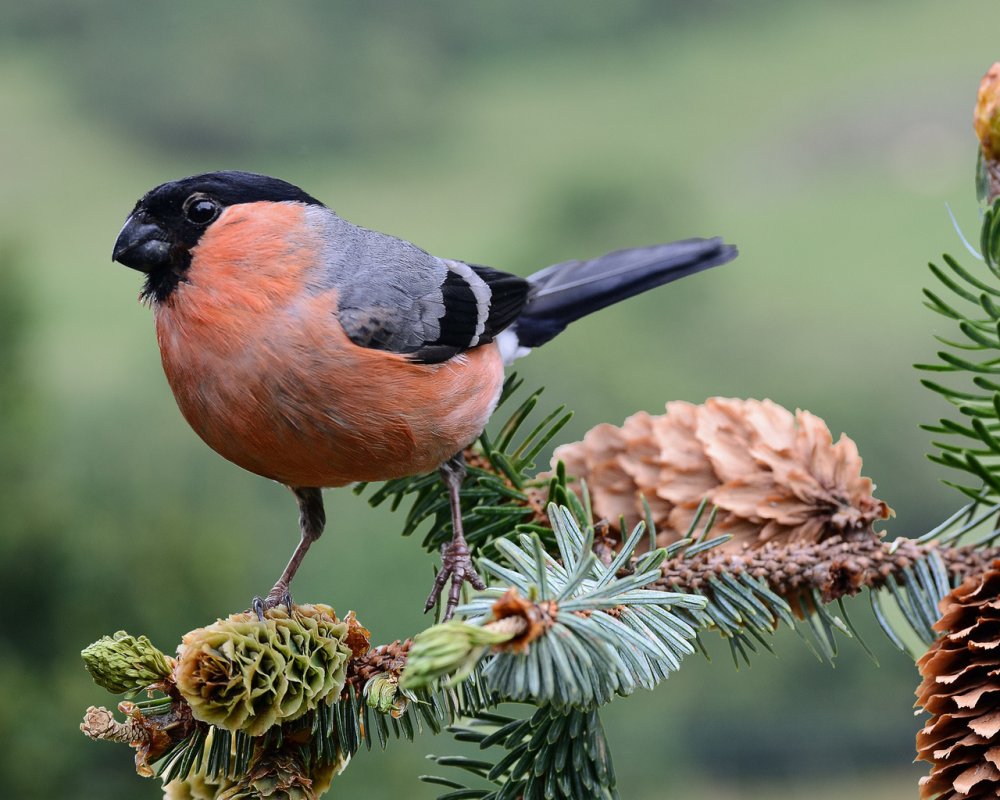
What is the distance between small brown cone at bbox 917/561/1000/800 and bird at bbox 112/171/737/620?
0.38 meters

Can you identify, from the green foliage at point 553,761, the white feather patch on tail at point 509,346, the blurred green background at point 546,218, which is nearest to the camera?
the green foliage at point 553,761

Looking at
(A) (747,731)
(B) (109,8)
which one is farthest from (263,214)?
(B) (109,8)

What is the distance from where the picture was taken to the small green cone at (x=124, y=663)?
0.58 meters

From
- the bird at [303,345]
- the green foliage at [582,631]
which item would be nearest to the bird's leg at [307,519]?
the bird at [303,345]

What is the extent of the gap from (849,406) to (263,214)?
66.2 inches

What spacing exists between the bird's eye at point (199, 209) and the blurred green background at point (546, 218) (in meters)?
0.68

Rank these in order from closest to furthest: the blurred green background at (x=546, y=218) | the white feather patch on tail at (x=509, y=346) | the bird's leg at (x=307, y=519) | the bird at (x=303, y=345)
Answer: the bird at (x=303, y=345), the bird's leg at (x=307, y=519), the white feather patch on tail at (x=509, y=346), the blurred green background at (x=546, y=218)

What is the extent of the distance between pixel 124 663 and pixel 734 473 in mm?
419

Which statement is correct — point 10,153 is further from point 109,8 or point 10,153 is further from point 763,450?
point 763,450

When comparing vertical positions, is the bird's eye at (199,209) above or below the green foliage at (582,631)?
above

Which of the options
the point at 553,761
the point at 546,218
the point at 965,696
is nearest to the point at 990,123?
the point at 965,696

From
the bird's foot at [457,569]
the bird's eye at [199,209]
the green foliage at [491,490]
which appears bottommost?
the bird's foot at [457,569]

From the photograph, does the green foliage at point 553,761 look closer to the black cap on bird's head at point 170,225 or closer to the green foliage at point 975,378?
the green foliage at point 975,378

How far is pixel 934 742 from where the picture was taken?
0.55 m
